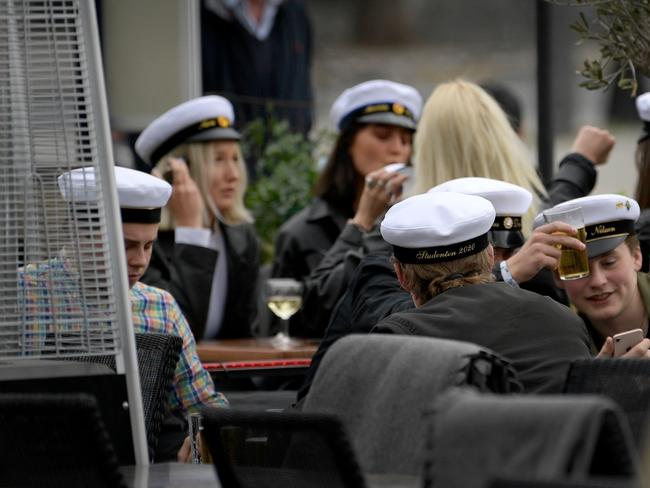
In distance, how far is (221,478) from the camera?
264 cm

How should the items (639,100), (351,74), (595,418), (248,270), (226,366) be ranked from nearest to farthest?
1. (595,418)
2. (226,366)
3. (639,100)
4. (248,270)
5. (351,74)

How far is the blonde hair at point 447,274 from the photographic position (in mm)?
3326

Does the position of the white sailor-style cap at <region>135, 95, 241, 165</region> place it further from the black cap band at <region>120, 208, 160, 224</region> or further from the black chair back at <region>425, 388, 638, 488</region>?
the black chair back at <region>425, 388, 638, 488</region>

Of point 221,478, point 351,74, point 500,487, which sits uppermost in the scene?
point 500,487

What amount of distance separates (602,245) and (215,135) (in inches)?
97.9

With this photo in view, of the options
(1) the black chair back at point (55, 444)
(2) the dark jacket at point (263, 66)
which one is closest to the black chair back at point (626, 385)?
(1) the black chair back at point (55, 444)

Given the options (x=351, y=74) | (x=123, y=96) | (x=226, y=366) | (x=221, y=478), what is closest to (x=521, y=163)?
(x=226, y=366)

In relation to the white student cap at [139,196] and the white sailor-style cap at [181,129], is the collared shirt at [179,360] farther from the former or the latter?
the white sailor-style cap at [181,129]

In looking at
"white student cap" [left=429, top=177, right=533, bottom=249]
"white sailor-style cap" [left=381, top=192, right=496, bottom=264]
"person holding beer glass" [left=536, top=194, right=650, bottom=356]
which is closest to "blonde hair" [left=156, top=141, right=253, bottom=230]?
"white student cap" [left=429, top=177, right=533, bottom=249]

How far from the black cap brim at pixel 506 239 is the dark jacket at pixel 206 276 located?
1.63m

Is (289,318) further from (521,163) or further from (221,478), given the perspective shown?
(221,478)

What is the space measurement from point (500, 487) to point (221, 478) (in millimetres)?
917

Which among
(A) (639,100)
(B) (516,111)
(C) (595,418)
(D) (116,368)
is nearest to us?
(C) (595,418)

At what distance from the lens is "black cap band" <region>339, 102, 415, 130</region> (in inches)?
239
